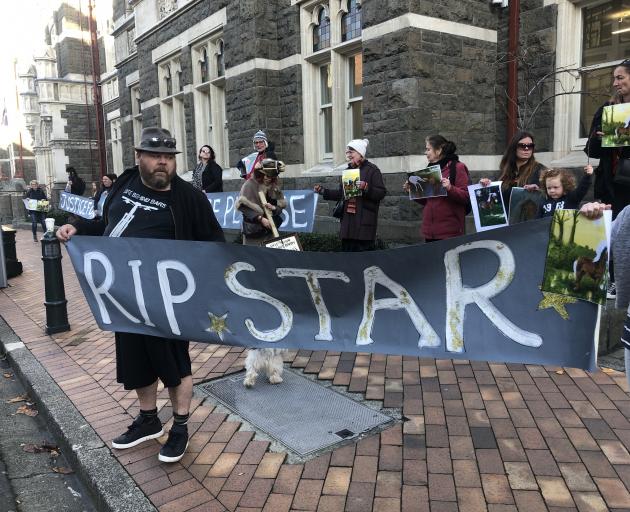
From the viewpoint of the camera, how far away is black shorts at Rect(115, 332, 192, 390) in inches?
122

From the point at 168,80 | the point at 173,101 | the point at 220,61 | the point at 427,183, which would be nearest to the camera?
the point at 427,183

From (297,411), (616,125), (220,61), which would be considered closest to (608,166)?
(616,125)

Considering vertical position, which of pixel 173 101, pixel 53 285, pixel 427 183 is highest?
pixel 173 101

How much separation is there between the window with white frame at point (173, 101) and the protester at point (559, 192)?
12.3 metres

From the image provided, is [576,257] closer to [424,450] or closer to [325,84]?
[424,450]

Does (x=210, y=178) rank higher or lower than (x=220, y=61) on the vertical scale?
lower

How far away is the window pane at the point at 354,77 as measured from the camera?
30.8ft

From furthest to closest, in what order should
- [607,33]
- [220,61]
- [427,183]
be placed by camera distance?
[220,61] < [607,33] < [427,183]

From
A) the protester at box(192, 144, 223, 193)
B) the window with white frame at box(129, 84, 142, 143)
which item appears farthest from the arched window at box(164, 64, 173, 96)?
the protester at box(192, 144, 223, 193)

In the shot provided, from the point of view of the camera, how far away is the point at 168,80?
49.8ft

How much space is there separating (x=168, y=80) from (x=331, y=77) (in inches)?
288

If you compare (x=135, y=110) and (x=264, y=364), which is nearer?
(x=264, y=364)

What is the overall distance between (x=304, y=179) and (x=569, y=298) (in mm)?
8350

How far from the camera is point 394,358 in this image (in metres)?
4.50
